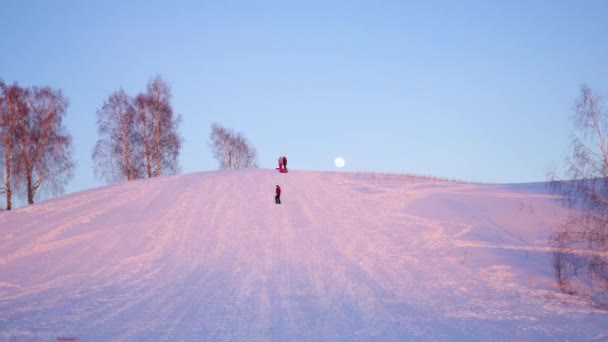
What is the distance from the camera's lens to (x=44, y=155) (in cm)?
3597

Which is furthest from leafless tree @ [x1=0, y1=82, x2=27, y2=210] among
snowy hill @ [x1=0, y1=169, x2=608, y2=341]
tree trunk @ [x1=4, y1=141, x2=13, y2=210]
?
snowy hill @ [x1=0, y1=169, x2=608, y2=341]

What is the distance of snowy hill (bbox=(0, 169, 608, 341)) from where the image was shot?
10.2 meters

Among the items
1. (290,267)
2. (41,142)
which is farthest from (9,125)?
(290,267)

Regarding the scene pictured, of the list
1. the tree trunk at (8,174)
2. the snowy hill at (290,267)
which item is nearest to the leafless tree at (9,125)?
the tree trunk at (8,174)

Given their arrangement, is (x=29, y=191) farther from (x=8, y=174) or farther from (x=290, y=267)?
(x=290, y=267)

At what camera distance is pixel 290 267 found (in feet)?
49.9

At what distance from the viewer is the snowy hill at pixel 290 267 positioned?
1025 cm

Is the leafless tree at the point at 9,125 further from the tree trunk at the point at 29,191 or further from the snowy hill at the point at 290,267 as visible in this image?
the snowy hill at the point at 290,267

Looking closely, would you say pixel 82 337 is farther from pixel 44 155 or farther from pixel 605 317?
pixel 44 155

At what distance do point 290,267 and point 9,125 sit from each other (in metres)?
29.1

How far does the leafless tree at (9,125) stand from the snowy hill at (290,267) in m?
7.58

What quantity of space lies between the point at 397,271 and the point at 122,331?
834 cm

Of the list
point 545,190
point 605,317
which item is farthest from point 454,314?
point 545,190

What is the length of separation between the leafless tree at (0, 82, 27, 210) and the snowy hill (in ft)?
24.9
